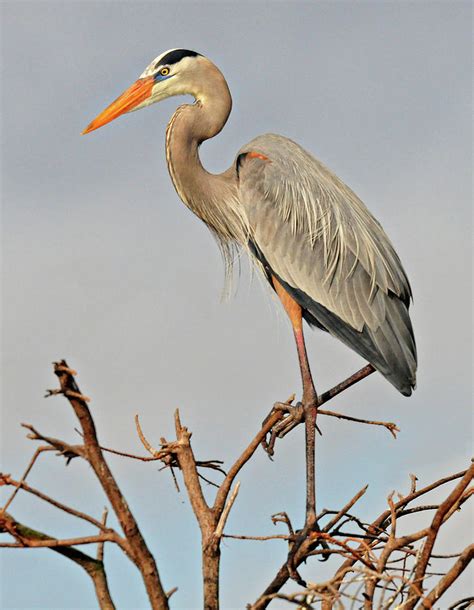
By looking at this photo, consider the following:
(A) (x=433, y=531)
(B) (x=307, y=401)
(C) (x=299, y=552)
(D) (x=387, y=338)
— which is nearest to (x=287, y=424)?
(B) (x=307, y=401)

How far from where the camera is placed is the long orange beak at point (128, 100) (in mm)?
5406

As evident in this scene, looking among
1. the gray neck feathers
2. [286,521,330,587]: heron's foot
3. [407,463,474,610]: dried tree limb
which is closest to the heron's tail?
the gray neck feathers

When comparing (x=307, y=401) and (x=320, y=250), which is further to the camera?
(x=320, y=250)

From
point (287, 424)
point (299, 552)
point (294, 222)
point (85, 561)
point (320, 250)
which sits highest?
point (294, 222)

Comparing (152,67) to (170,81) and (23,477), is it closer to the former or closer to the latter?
(170,81)

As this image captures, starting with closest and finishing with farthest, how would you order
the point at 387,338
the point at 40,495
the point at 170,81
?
the point at 40,495 → the point at 387,338 → the point at 170,81

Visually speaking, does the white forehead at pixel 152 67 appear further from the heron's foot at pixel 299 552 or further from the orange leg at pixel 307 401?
A: the heron's foot at pixel 299 552

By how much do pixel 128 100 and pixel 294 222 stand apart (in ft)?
4.11

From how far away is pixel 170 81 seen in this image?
551cm

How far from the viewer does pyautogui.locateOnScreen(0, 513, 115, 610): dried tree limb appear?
2.44 meters

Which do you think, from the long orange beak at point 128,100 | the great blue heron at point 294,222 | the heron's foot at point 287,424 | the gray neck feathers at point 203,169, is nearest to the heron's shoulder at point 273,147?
the great blue heron at point 294,222

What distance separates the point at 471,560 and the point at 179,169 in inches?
127

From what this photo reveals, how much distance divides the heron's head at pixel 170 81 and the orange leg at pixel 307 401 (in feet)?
4.53

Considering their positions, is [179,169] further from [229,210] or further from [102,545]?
[102,545]
